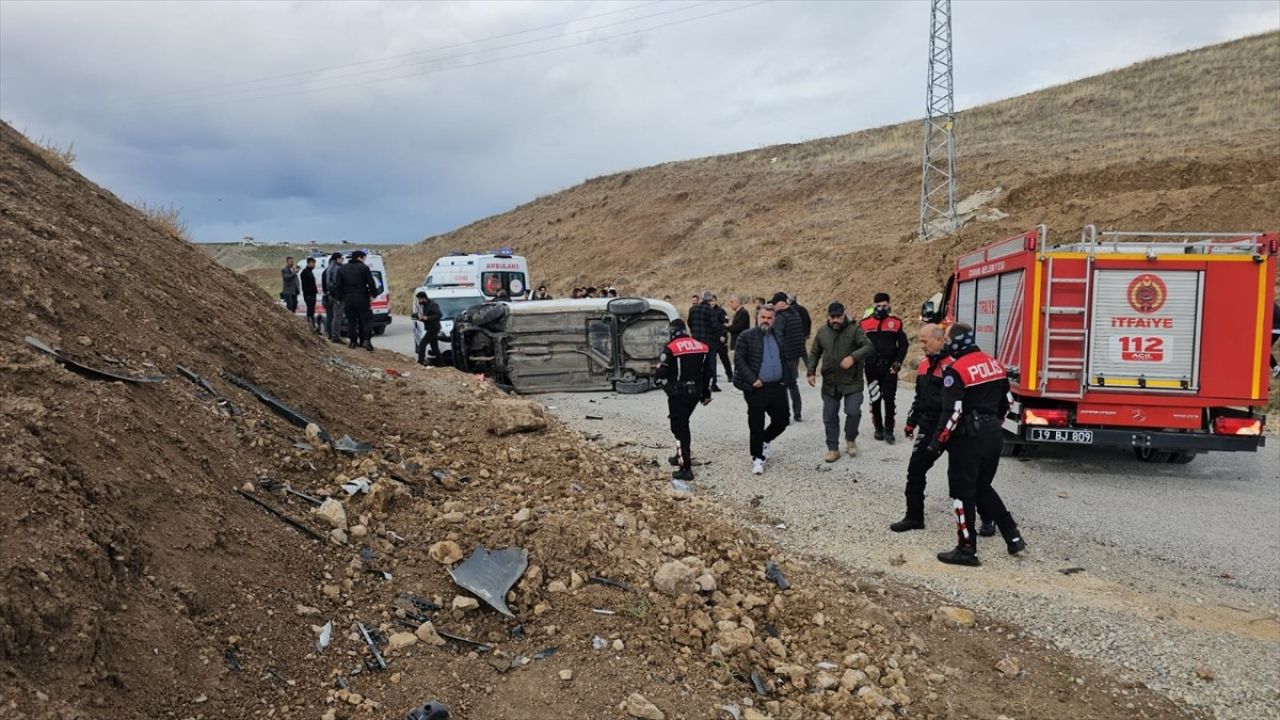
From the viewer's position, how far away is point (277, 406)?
576 centimetres

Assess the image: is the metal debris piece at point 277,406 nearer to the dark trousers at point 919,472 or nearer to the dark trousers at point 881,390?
the dark trousers at point 919,472

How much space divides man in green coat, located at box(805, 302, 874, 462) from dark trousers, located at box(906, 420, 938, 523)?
2201 millimetres

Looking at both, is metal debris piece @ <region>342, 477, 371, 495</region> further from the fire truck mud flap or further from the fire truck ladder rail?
the fire truck ladder rail

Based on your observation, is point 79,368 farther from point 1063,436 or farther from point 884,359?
point 1063,436

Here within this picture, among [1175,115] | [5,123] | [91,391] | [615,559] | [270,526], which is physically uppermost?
[1175,115]

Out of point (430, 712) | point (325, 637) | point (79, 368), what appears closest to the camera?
point (430, 712)

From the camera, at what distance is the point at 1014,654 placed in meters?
A: 4.29

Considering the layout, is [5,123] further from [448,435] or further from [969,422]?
[969,422]

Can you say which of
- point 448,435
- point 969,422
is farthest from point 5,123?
point 969,422

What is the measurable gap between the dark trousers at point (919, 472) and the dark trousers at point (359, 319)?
9.80 meters

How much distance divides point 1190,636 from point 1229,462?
5.68 metres

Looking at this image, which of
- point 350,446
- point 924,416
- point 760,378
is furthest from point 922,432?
point 350,446

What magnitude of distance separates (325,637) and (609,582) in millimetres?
1468

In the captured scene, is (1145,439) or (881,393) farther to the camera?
(881,393)
